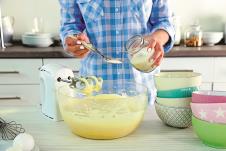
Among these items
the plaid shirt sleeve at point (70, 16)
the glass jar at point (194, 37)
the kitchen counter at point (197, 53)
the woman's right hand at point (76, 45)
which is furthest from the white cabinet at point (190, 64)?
the woman's right hand at point (76, 45)

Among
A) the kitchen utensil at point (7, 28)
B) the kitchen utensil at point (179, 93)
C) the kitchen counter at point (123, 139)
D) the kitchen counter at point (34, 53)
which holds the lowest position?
the kitchen counter at point (123, 139)

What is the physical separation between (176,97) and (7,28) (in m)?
1.87

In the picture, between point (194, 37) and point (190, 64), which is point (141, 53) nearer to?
point (190, 64)

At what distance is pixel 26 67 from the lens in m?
2.28

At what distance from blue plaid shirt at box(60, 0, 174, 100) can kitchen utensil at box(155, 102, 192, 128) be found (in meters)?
0.44

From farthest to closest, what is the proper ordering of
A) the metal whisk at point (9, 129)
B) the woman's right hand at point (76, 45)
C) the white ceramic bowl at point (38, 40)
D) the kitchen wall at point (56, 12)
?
the kitchen wall at point (56, 12) → the white ceramic bowl at point (38, 40) → the woman's right hand at point (76, 45) → the metal whisk at point (9, 129)

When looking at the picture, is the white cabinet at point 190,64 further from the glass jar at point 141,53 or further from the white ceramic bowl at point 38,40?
the glass jar at point 141,53

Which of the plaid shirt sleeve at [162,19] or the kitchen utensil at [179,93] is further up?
the plaid shirt sleeve at [162,19]

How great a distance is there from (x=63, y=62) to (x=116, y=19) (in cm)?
88

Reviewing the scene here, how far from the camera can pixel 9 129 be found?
1.02 metres

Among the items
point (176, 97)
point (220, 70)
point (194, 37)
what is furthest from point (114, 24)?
point (194, 37)

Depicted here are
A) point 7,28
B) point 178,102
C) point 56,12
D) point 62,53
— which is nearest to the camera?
point 178,102

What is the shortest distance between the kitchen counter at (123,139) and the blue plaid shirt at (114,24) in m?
0.41

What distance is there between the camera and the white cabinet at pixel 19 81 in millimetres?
2271
